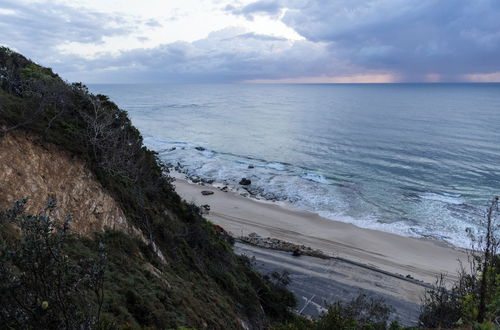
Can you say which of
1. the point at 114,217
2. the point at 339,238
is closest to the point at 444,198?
the point at 339,238

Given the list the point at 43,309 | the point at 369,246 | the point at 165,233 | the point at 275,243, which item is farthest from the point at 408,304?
the point at 43,309

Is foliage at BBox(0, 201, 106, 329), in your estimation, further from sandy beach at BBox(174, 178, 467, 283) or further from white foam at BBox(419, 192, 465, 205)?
white foam at BBox(419, 192, 465, 205)

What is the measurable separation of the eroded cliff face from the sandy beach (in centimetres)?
2013

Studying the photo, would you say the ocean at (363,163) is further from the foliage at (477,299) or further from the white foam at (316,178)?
the foliage at (477,299)

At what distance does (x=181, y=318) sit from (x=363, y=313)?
1181 cm

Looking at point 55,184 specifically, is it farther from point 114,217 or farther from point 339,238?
point 339,238

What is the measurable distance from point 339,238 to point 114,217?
77.2 ft

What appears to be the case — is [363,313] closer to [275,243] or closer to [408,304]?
[408,304]

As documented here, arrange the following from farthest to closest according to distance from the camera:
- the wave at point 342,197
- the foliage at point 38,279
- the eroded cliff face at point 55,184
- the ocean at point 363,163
A: the ocean at point 363,163, the wave at point 342,197, the eroded cliff face at point 55,184, the foliage at point 38,279

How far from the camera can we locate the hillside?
26.2 ft

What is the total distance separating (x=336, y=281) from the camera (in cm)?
2184

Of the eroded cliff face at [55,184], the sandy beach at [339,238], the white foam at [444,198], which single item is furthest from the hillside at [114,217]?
the white foam at [444,198]

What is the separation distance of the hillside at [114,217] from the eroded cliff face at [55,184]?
3 centimetres

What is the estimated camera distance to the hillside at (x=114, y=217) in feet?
26.2
